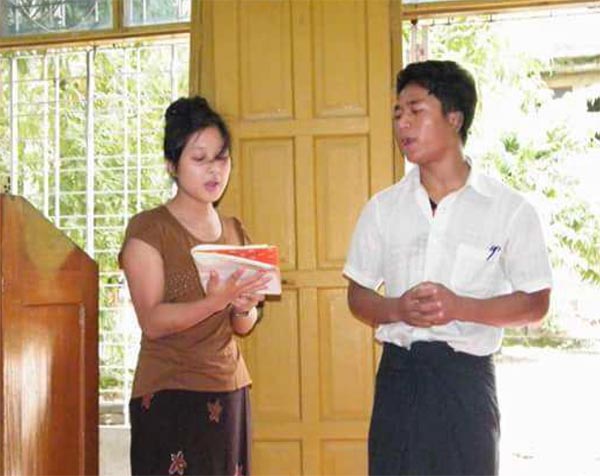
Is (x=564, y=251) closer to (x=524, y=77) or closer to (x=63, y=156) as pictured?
(x=524, y=77)

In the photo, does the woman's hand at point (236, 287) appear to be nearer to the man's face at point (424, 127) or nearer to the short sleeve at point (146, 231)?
the short sleeve at point (146, 231)

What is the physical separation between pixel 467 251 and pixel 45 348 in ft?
3.07

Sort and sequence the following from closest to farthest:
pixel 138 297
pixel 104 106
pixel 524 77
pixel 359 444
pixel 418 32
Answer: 1. pixel 138 297
2. pixel 359 444
3. pixel 418 32
4. pixel 104 106
5. pixel 524 77

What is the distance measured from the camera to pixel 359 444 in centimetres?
304

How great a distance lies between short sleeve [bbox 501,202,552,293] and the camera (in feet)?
5.70

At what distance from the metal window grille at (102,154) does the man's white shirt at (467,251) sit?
8.21 feet

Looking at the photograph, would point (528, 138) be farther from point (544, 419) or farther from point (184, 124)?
point (184, 124)

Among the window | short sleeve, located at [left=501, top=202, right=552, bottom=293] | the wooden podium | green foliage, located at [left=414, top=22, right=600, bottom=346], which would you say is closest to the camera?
the wooden podium

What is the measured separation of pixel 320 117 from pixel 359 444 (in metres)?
1.24

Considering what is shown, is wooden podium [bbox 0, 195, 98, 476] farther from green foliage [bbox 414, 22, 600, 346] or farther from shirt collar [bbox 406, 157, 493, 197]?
green foliage [bbox 414, 22, 600, 346]

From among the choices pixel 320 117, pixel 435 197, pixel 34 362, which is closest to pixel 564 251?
pixel 320 117

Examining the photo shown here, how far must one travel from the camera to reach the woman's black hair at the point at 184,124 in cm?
194

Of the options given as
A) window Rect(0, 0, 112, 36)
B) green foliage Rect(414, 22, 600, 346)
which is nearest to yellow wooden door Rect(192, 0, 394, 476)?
window Rect(0, 0, 112, 36)

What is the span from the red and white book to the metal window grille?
94.6 inches
